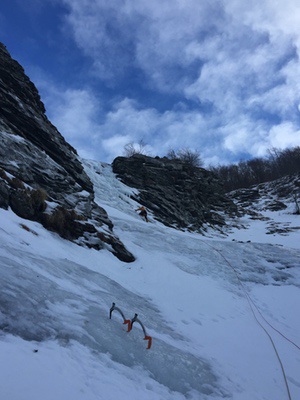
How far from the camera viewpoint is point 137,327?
5.02 meters

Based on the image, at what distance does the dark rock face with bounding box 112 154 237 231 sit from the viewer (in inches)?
1033

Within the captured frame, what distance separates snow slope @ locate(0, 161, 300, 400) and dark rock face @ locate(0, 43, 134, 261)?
800 mm

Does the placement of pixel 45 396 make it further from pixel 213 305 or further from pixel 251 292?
pixel 251 292

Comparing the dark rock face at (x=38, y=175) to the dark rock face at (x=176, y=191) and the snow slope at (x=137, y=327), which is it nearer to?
the snow slope at (x=137, y=327)

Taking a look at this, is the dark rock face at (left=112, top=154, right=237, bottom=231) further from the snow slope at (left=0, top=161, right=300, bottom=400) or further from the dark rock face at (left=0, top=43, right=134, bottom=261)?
the snow slope at (left=0, top=161, right=300, bottom=400)

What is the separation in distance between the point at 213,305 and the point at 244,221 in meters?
25.9

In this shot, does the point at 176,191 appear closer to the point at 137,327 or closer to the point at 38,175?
the point at 38,175

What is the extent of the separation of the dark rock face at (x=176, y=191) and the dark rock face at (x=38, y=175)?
1056cm

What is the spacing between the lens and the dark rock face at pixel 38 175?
9148mm

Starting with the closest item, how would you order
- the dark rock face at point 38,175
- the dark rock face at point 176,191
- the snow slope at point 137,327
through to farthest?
the snow slope at point 137,327
the dark rock face at point 38,175
the dark rock face at point 176,191

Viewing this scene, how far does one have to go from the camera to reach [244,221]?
32281mm

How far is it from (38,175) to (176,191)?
22.6 m

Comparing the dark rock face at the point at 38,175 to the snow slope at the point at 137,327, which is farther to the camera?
the dark rock face at the point at 38,175

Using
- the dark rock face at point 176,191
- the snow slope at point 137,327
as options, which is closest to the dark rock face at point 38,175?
the snow slope at point 137,327
